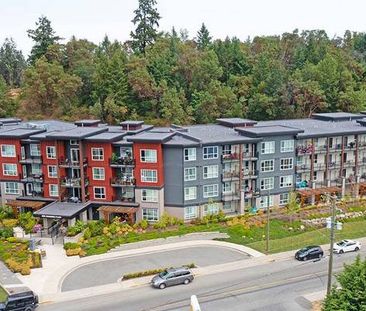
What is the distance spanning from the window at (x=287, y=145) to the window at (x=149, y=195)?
Result: 18008mm

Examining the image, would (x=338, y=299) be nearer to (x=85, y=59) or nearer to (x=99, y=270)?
(x=99, y=270)

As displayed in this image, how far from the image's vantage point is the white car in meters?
45.6

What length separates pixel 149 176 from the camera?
54188 mm

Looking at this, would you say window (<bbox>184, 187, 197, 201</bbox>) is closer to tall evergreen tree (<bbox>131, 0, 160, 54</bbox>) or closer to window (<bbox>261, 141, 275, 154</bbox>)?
window (<bbox>261, 141, 275, 154</bbox>)

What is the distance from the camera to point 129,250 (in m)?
47.0

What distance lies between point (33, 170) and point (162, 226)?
1954cm

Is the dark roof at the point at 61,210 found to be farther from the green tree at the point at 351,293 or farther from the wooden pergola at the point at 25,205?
the green tree at the point at 351,293

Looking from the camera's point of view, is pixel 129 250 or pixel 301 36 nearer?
pixel 129 250

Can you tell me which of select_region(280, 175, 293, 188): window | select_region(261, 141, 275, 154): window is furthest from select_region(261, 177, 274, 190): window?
select_region(261, 141, 275, 154): window

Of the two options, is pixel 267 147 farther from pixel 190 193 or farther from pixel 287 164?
pixel 190 193

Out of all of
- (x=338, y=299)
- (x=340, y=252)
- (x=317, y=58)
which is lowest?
(x=340, y=252)

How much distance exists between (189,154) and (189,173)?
92.2 inches

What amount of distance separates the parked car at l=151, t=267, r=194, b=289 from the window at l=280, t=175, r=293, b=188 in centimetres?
2491

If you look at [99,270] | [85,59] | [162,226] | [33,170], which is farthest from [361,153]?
[85,59]
